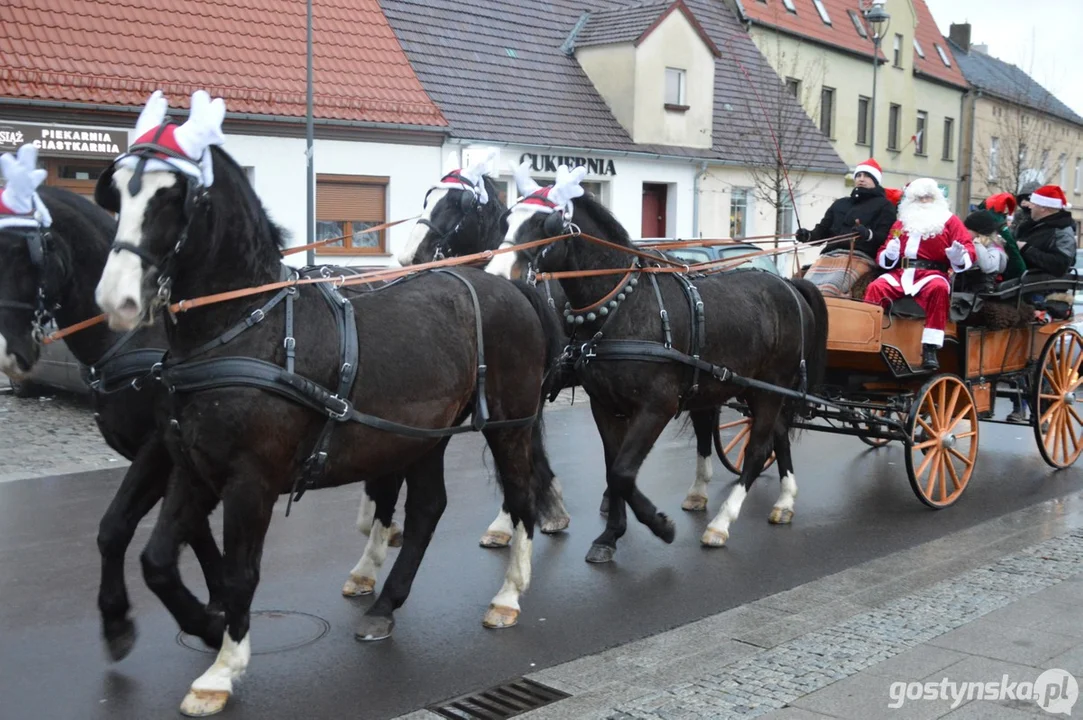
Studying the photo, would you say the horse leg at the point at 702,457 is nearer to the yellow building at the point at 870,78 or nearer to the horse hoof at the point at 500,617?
the horse hoof at the point at 500,617

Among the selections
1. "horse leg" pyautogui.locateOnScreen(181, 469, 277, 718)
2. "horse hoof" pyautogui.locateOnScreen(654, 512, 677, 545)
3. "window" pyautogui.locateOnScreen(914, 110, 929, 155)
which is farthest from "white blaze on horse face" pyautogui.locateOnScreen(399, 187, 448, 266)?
"window" pyautogui.locateOnScreen(914, 110, 929, 155)

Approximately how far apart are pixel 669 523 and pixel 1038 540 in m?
2.40

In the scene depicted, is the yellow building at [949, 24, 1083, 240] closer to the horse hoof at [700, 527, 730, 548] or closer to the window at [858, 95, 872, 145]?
the window at [858, 95, 872, 145]

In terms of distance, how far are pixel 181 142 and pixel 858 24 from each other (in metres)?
32.3

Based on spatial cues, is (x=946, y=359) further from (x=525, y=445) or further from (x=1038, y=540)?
(x=525, y=445)

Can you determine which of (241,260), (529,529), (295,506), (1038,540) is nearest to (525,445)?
(529,529)

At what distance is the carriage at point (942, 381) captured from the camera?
25.4 feet

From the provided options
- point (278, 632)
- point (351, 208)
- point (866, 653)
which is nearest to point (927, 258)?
point (866, 653)

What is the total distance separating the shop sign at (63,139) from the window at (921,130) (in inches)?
1072

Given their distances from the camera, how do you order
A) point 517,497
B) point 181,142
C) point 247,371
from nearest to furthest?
1. point 181,142
2. point 247,371
3. point 517,497

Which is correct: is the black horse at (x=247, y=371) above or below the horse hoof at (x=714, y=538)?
above

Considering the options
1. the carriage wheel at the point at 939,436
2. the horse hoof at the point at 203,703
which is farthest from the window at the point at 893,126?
the horse hoof at the point at 203,703

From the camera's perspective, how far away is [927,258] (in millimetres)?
8000

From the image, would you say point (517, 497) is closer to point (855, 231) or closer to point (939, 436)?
point (939, 436)
